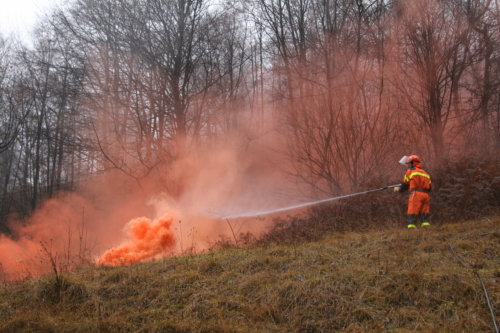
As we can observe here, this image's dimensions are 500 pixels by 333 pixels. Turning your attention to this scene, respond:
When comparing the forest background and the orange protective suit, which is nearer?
the orange protective suit

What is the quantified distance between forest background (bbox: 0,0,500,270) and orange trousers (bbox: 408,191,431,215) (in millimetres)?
3483

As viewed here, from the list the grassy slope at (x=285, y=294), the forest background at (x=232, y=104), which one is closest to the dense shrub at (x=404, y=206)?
the forest background at (x=232, y=104)

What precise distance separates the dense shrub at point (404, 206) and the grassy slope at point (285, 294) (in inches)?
143

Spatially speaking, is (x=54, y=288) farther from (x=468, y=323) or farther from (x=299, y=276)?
(x=468, y=323)

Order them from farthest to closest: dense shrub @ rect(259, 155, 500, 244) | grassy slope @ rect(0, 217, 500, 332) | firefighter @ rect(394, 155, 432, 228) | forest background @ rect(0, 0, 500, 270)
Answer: forest background @ rect(0, 0, 500, 270) → dense shrub @ rect(259, 155, 500, 244) → firefighter @ rect(394, 155, 432, 228) → grassy slope @ rect(0, 217, 500, 332)

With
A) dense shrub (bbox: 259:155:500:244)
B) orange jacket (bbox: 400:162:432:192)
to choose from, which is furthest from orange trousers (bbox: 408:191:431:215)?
dense shrub (bbox: 259:155:500:244)

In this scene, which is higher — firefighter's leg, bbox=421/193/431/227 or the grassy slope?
firefighter's leg, bbox=421/193/431/227

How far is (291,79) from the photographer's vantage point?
17.7 metres

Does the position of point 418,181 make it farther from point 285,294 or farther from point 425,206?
point 285,294

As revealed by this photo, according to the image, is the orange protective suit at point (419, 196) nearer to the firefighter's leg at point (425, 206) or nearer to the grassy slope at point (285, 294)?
the firefighter's leg at point (425, 206)

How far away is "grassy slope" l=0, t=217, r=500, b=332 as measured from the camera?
439cm

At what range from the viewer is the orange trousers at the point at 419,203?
9070mm

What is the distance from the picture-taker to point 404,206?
1158 cm

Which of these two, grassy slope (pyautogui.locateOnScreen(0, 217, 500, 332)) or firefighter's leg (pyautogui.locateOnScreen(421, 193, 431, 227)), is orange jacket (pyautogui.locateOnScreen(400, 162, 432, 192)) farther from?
grassy slope (pyautogui.locateOnScreen(0, 217, 500, 332))
